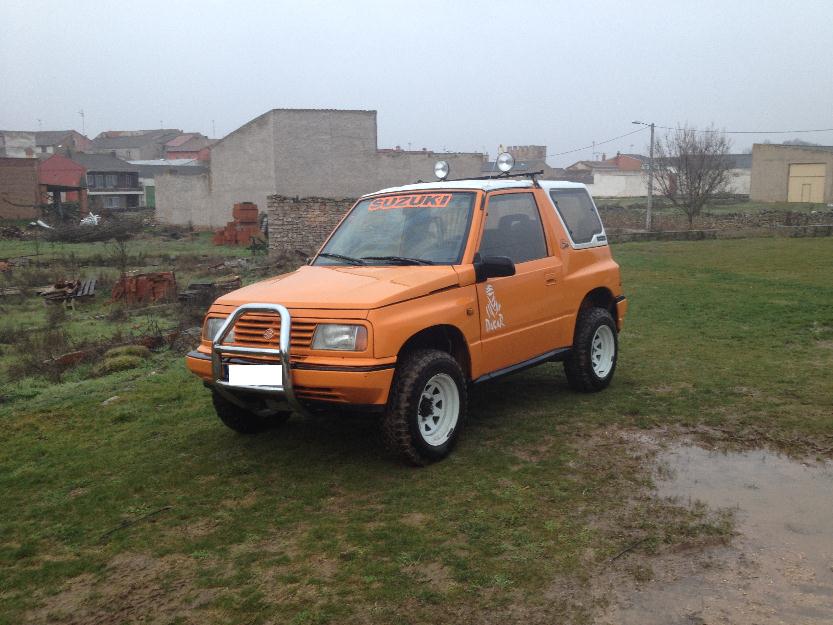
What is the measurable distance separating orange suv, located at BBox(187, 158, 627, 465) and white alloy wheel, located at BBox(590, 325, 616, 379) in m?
0.01

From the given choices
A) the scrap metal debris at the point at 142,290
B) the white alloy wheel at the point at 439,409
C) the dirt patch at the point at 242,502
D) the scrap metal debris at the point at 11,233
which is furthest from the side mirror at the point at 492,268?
the scrap metal debris at the point at 11,233

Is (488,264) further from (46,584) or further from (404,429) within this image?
(46,584)

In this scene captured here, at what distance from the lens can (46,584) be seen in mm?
3930

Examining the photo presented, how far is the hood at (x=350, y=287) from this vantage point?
Result: 500 centimetres

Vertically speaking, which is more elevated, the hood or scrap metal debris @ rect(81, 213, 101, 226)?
scrap metal debris @ rect(81, 213, 101, 226)

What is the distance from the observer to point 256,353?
500 centimetres

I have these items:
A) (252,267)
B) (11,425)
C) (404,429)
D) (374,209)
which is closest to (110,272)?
(252,267)

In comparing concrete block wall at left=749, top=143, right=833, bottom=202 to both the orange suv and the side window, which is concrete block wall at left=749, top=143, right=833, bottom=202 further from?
the side window

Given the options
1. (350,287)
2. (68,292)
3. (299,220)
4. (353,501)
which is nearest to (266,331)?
(350,287)

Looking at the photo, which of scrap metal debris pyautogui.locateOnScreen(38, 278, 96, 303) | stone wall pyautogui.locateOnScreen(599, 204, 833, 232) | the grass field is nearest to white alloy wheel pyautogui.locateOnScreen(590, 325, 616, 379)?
the grass field

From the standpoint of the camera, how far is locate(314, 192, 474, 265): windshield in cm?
586

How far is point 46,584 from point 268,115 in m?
34.0

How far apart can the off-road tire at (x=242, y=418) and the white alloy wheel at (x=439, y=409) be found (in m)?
1.45

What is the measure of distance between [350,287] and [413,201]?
1317 millimetres
